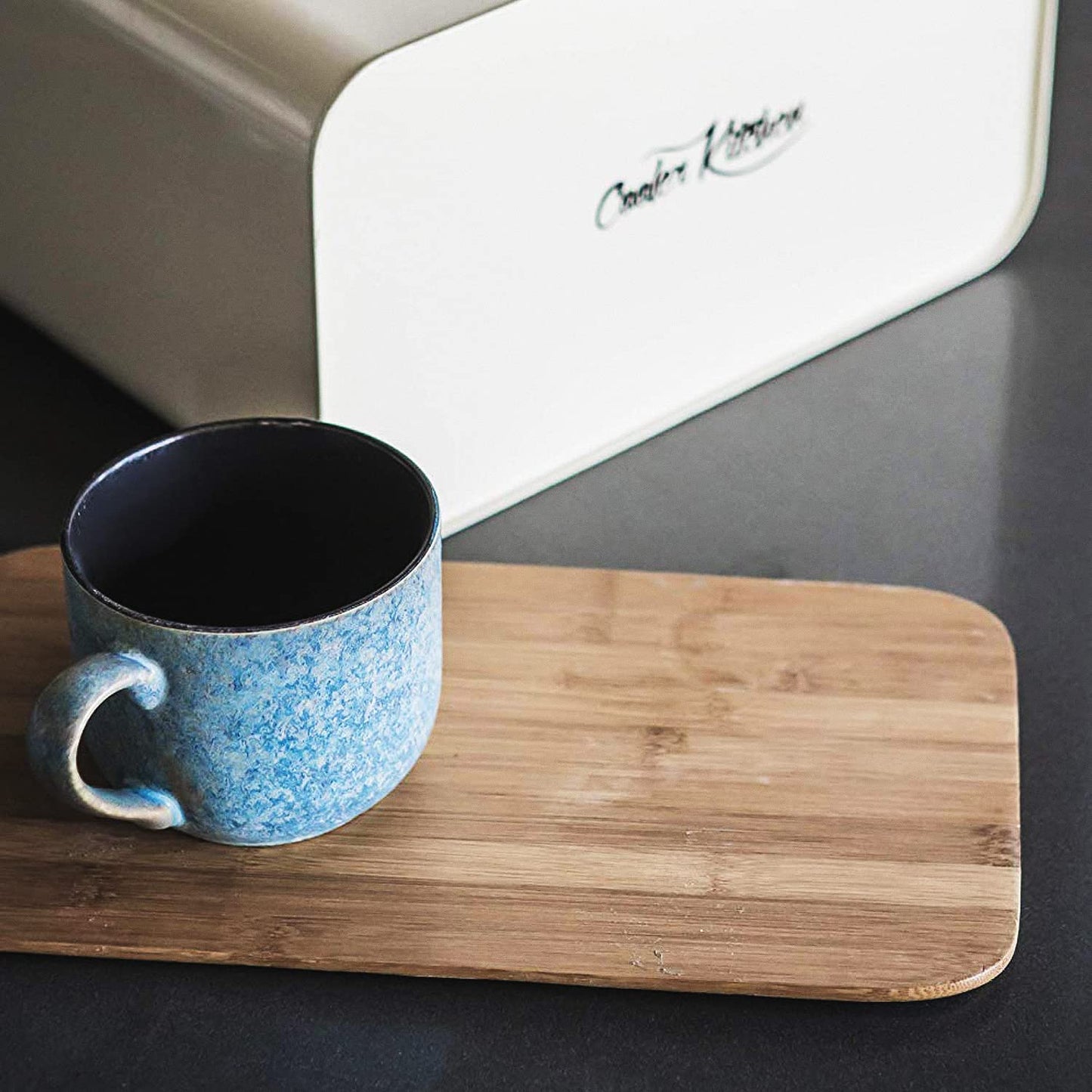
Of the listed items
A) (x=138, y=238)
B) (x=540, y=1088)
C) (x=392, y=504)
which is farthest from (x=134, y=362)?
(x=540, y=1088)

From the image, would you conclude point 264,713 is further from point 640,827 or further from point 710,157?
point 710,157

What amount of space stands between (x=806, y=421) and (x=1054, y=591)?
0.46 feet

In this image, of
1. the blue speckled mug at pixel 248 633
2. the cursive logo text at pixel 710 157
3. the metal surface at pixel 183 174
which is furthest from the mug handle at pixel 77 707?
the cursive logo text at pixel 710 157

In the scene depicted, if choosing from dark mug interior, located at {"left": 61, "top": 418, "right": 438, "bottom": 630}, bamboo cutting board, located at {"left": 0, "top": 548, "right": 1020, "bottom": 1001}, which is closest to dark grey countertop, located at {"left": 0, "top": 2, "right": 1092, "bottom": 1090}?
bamboo cutting board, located at {"left": 0, "top": 548, "right": 1020, "bottom": 1001}

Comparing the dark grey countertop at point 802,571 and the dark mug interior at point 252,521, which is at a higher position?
the dark mug interior at point 252,521

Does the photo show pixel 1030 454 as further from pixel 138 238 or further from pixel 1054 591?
pixel 138 238

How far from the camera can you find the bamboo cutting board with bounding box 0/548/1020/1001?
481 mm

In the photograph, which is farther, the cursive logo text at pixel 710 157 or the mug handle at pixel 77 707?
the cursive logo text at pixel 710 157

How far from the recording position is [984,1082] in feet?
1.52

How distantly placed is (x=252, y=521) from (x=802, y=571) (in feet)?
0.72

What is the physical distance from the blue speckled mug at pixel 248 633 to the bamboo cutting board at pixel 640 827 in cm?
Answer: 2

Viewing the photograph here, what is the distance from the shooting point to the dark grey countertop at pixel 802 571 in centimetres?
46

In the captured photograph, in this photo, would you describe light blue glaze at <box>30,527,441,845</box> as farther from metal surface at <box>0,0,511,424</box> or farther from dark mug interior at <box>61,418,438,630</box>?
metal surface at <box>0,0,511,424</box>

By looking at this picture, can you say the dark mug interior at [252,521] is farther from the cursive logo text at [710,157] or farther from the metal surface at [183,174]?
the cursive logo text at [710,157]
